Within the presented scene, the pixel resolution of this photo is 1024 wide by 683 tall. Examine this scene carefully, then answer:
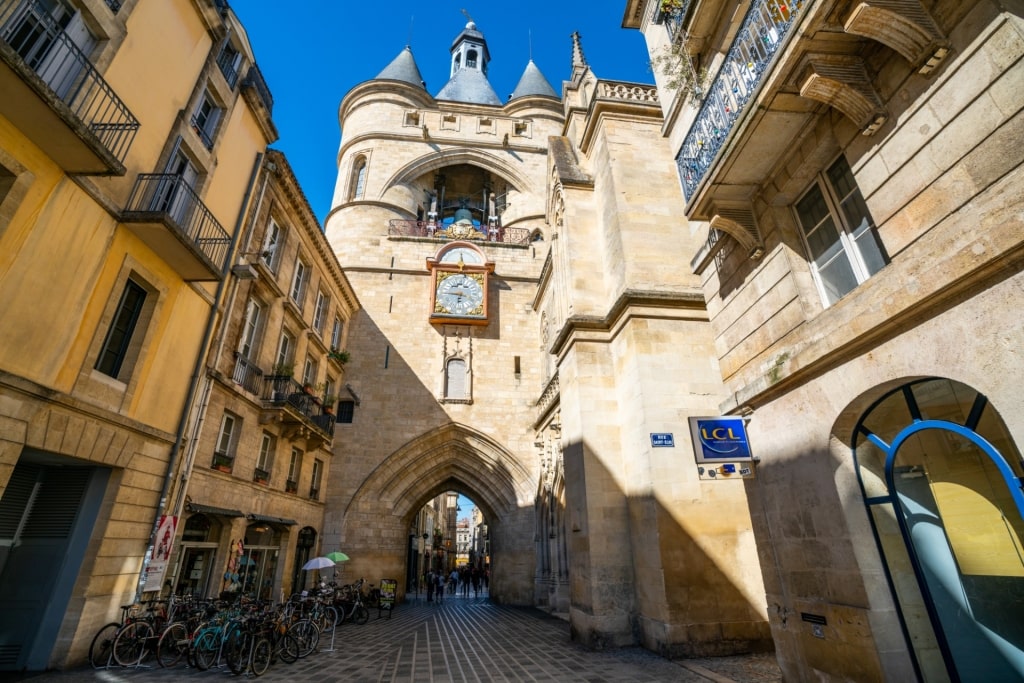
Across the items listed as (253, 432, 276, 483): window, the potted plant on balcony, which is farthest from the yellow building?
the potted plant on balcony

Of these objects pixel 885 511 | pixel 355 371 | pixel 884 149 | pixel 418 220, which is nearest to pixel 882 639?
pixel 885 511

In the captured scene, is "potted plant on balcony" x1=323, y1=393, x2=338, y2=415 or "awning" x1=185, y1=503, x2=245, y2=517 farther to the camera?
"potted plant on balcony" x1=323, y1=393, x2=338, y2=415

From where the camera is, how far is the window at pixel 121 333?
725cm

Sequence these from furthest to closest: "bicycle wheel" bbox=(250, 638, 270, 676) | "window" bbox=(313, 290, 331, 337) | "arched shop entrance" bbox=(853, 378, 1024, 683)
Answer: "window" bbox=(313, 290, 331, 337) < "bicycle wheel" bbox=(250, 638, 270, 676) < "arched shop entrance" bbox=(853, 378, 1024, 683)

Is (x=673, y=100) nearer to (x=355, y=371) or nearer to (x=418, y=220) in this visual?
(x=355, y=371)

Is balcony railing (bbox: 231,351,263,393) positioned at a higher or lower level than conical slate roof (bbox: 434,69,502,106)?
lower

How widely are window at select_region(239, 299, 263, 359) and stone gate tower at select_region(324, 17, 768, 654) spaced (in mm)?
5958

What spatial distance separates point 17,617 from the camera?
21.0 feet

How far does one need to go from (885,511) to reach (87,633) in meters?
9.76

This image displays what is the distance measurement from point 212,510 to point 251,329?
14.3 feet

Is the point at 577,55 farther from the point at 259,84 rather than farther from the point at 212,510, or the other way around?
the point at 212,510

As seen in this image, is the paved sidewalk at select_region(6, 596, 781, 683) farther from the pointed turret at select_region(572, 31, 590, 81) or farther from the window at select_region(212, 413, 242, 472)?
the pointed turret at select_region(572, 31, 590, 81)

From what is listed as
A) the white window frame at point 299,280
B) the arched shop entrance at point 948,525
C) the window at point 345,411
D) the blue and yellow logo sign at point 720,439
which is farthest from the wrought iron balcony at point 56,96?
the window at point 345,411

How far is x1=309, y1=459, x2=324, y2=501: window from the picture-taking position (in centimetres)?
1483
